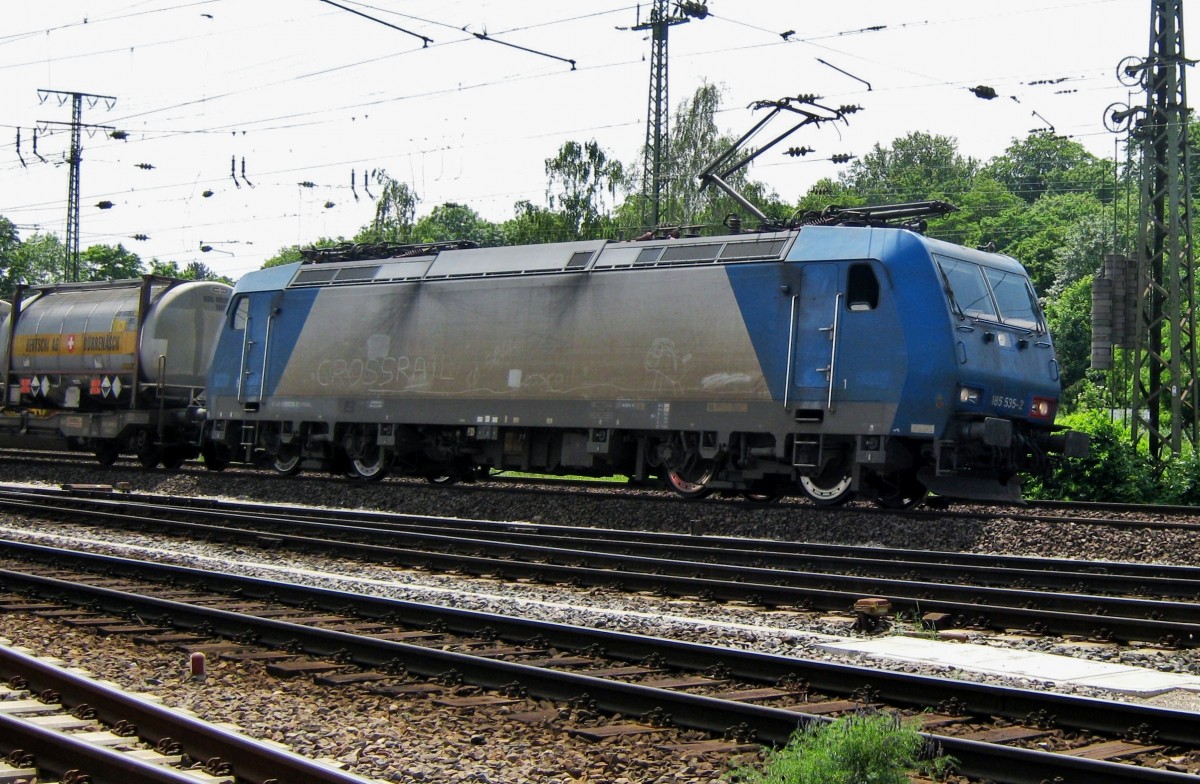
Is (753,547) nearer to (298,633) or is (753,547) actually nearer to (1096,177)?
(298,633)

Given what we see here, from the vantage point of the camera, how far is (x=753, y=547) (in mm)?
14266

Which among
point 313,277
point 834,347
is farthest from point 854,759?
point 313,277

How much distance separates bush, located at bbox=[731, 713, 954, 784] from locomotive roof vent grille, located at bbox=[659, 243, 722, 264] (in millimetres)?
11945

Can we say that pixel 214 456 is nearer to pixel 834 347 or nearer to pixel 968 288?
pixel 834 347

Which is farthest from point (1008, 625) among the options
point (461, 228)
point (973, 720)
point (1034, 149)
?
point (1034, 149)

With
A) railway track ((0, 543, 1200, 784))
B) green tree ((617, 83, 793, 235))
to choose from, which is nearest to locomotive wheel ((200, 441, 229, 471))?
railway track ((0, 543, 1200, 784))

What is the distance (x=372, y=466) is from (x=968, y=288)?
1077 cm

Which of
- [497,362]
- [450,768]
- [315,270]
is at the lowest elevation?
[450,768]

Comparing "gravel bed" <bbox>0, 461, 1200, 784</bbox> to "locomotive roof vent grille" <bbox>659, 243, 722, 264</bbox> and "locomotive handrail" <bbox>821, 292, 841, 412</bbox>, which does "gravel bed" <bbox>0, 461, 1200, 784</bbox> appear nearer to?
"locomotive handrail" <bbox>821, 292, 841, 412</bbox>

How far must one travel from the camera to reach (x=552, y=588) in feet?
40.1

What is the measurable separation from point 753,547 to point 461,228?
103m

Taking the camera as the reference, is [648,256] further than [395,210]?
No

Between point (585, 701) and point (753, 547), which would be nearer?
point (585, 701)

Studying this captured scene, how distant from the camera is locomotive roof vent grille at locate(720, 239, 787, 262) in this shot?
55.0ft
